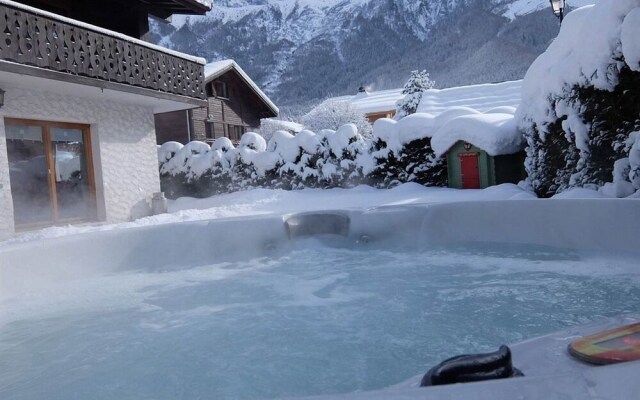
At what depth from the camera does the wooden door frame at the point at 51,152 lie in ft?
21.9

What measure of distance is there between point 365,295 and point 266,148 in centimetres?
748

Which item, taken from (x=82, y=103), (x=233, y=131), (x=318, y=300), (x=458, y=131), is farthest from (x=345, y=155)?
(x=233, y=131)

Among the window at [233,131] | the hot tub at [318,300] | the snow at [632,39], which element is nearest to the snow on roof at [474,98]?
the window at [233,131]

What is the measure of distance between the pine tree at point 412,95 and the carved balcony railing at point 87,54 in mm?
12075

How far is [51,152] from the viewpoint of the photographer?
6.99 meters

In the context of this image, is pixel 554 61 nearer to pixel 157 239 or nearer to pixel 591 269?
pixel 591 269

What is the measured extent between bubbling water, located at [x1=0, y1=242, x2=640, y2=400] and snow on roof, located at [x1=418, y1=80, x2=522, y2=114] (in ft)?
34.6

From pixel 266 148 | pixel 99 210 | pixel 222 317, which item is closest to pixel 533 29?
pixel 266 148

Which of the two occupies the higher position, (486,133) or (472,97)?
(472,97)

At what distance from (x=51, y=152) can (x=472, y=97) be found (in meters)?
12.0

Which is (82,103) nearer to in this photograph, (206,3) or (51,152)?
(51,152)

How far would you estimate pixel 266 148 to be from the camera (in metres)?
10.2

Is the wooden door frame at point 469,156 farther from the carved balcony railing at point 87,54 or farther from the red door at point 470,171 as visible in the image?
the carved balcony railing at point 87,54

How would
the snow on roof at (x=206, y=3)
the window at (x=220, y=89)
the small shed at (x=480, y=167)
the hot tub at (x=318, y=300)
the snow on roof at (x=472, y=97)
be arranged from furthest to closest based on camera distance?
the window at (x=220, y=89) → the snow on roof at (x=472, y=97) → the snow on roof at (x=206, y=3) → the small shed at (x=480, y=167) → the hot tub at (x=318, y=300)
